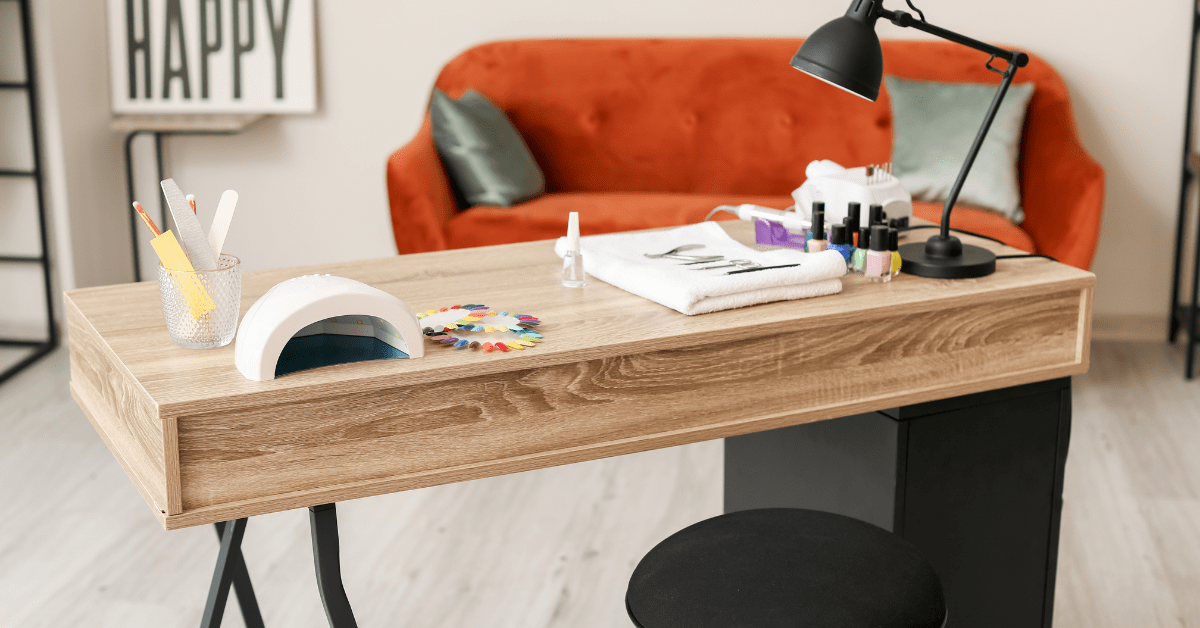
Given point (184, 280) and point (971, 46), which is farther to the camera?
point (971, 46)

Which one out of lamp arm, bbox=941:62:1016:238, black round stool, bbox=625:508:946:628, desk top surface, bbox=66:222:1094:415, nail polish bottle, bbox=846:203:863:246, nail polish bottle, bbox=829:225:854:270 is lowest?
black round stool, bbox=625:508:946:628

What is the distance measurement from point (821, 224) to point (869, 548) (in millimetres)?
518

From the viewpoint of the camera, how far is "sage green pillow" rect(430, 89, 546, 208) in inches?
131

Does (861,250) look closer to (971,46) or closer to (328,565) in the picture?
(971,46)

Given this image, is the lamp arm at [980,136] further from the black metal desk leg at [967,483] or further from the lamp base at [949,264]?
the black metal desk leg at [967,483]

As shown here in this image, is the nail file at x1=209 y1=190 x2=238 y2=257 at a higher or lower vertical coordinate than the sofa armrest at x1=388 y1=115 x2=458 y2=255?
higher

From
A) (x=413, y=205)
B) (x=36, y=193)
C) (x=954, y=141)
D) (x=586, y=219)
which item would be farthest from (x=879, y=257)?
(x=36, y=193)

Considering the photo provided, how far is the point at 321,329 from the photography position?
119cm

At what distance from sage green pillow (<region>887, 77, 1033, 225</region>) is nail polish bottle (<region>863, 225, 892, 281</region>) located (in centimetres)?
186

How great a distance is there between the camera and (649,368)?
128 cm

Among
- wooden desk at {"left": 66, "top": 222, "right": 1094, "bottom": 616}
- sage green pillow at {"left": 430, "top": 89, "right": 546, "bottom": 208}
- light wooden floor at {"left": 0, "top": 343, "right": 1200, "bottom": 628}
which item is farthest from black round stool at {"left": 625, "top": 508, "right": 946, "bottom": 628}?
sage green pillow at {"left": 430, "top": 89, "right": 546, "bottom": 208}

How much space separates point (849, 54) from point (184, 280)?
863 millimetres

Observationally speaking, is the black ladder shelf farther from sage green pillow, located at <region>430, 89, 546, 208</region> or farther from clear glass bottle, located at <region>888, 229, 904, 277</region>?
clear glass bottle, located at <region>888, 229, 904, 277</region>

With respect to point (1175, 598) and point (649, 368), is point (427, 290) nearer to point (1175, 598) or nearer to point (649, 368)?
point (649, 368)
